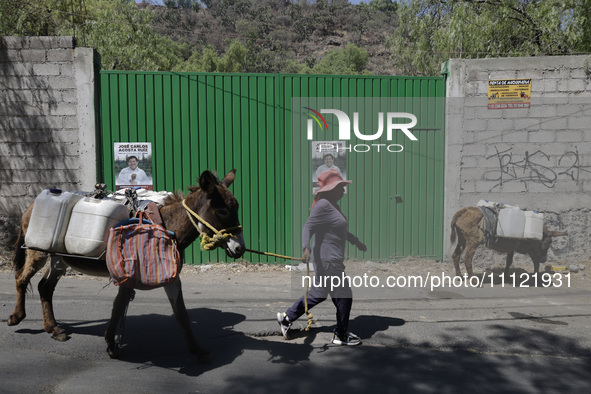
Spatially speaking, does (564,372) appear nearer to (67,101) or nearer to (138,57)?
(67,101)

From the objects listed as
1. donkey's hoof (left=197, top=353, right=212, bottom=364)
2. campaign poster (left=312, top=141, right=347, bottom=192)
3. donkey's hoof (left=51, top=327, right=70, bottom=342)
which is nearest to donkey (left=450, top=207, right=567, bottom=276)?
campaign poster (left=312, top=141, right=347, bottom=192)

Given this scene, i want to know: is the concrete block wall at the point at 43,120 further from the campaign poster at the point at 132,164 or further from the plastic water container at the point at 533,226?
the plastic water container at the point at 533,226

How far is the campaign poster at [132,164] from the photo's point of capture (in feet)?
28.3

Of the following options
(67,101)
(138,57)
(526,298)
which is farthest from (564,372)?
(138,57)

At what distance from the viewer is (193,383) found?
4125 mm

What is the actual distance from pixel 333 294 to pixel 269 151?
4.27 meters

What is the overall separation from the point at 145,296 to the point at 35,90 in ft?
13.6

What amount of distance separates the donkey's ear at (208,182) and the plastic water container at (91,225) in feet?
2.53

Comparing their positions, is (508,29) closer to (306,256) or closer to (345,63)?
(306,256)

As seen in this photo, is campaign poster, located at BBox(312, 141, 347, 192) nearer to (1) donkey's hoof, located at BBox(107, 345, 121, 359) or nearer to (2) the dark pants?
(2) the dark pants

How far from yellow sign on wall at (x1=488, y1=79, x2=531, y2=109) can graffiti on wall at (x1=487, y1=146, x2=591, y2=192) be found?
2.58ft

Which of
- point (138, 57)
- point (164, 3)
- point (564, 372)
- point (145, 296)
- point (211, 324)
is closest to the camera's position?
point (564, 372)

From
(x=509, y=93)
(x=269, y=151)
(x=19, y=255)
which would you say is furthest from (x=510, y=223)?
(x=19, y=255)

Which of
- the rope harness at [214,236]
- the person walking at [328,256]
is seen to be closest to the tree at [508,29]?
the person walking at [328,256]
